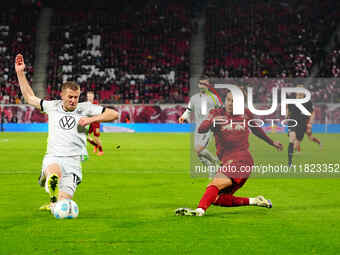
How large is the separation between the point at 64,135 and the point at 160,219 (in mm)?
1547

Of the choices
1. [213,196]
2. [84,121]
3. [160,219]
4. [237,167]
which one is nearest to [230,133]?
[237,167]

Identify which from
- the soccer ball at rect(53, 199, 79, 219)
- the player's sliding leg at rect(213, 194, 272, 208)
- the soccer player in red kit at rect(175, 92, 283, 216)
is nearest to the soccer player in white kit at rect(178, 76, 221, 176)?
the player's sliding leg at rect(213, 194, 272, 208)

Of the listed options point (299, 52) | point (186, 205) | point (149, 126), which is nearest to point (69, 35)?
point (149, 126)

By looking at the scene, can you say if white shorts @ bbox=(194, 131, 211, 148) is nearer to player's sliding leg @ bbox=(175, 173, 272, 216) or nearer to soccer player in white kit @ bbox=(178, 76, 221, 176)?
soccer player in white kit @ bbox=(178, 76, 221, 176)

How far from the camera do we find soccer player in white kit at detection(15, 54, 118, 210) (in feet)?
27.9

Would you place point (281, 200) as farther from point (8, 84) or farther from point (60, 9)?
point (60, 9)

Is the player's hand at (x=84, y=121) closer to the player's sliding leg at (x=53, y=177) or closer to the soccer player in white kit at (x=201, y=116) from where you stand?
the player's sliding leg at (x=53, y=177)

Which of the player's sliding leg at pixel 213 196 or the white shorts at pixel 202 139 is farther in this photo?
the white shorts at pixel 202 139

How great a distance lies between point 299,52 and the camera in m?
44.8

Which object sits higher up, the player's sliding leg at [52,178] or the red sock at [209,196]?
the player's sliding leg at [52,178]

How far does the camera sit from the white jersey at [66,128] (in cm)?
857

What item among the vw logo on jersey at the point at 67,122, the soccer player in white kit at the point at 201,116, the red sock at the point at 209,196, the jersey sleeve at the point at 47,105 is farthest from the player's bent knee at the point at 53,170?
the soccer player in white kit at the point at 201,116

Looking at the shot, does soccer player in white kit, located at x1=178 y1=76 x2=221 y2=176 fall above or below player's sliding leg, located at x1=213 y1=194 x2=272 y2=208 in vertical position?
above

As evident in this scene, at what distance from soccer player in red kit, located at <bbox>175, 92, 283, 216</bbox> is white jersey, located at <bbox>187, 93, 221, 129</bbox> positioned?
3848 millimetres
